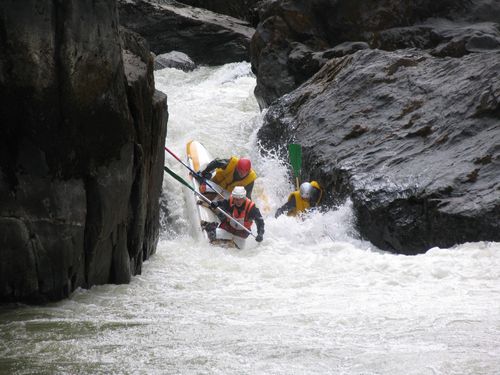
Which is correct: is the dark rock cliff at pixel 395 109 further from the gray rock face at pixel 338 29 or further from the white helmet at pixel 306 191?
the white helmet at pixel 306 191

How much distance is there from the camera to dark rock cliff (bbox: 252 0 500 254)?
9297 mm

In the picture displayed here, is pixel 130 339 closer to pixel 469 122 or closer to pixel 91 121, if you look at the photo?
pixel 91 121

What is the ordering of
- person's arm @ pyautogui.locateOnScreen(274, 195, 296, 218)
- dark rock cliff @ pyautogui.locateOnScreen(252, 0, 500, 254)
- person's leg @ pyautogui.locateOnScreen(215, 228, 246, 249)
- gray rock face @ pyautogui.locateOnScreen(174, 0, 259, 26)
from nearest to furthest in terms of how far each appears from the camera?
dark rock cliff @ pyautogui.locateOnScreen(252, 0, 500, 254) → person's leg @ pyautogui.locateOnScreen(215, 228, 246, 249) → person's arm @ pyautogui.locateOnScreen(274, 195, 296, 218) → gray rock face @ pyautogui.locateOnScreen(174, 0, 259, 26)

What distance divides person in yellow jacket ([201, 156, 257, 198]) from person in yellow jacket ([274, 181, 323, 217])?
2.37 feet

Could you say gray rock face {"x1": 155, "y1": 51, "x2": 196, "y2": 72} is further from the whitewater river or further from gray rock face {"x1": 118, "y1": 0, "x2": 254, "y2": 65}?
the whitewater river

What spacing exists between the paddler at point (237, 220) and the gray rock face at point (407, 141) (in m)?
1.30

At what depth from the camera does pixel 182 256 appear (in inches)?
351

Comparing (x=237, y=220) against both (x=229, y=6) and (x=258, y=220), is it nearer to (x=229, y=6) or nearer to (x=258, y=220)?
(x=258, y=220)

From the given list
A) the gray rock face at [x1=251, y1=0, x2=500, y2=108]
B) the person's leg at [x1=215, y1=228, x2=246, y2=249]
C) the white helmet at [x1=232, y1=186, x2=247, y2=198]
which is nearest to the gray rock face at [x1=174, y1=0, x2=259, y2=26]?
the gray rock face at [x1=251, y1=0, x2=500, y2=108]

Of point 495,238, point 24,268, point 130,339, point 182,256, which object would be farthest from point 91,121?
point 495,238

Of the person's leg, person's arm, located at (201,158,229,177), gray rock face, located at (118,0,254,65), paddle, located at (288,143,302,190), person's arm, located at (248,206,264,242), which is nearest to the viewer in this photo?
person's arm, located at (248,206,264,242)

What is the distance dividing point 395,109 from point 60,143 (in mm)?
6539

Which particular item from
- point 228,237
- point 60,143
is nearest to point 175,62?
point 228,237

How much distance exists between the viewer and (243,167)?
440 inches
